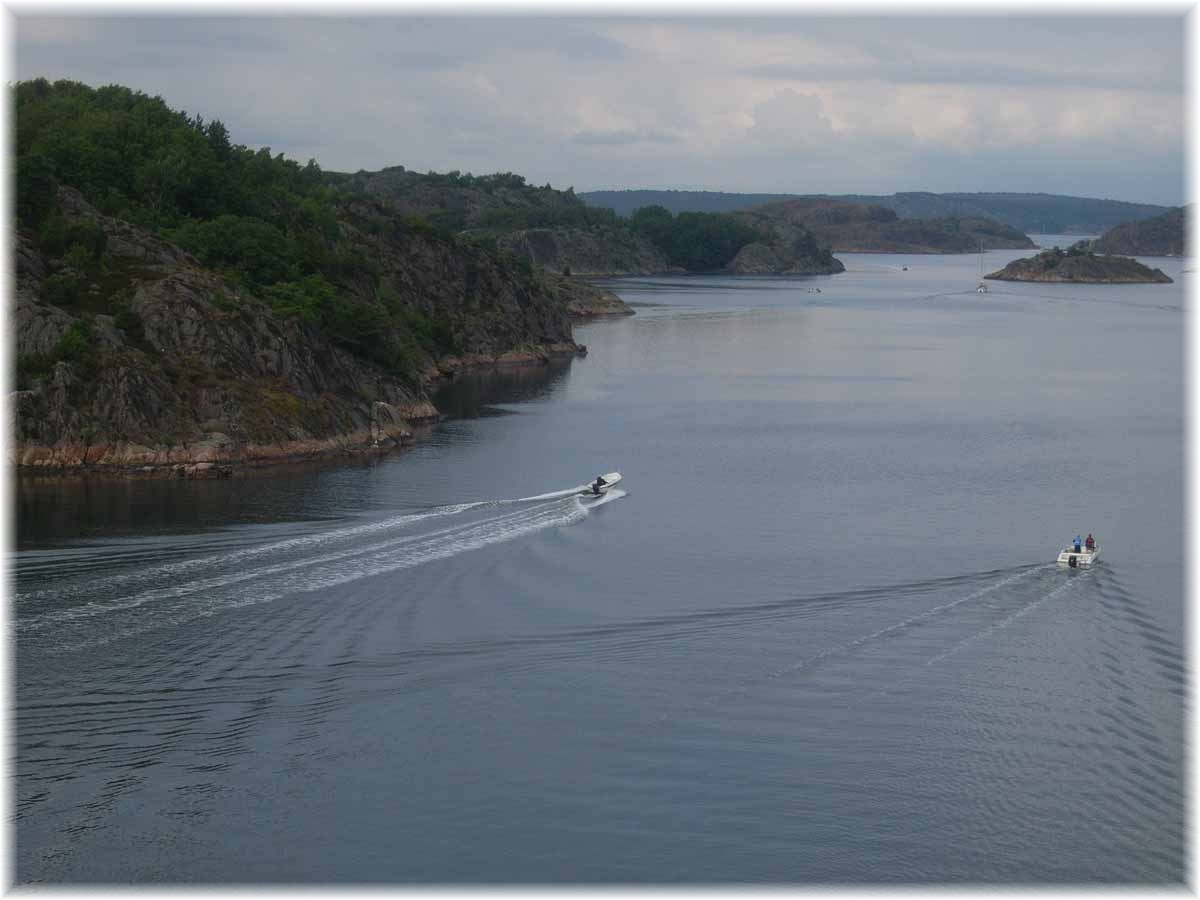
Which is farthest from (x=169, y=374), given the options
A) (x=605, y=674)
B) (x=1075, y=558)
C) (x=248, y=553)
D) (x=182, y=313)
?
(x=1075, y=558)

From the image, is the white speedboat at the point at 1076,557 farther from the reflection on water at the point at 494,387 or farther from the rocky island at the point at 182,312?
the reflection on water at the point at 494,387

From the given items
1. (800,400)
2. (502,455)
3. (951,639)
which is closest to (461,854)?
(951,639)

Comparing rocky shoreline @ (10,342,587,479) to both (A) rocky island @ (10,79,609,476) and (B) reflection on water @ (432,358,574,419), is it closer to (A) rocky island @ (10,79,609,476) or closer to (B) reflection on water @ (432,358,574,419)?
(A) rocky island @ (10,79,609,476)

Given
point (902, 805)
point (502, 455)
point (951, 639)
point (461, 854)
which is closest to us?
point (461, 854)

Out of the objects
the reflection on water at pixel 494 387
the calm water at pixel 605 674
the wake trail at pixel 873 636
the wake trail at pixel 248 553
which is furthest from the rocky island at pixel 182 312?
the wake trail at pixel 873 636

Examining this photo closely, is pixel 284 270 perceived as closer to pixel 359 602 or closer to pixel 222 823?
pixel 359 602
